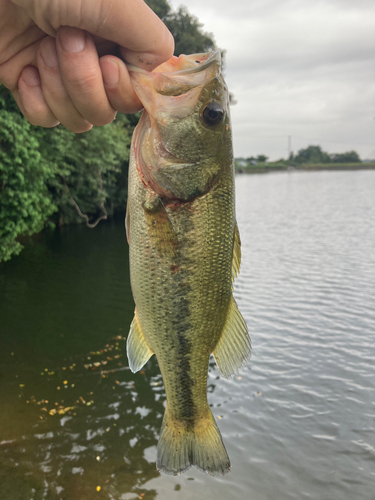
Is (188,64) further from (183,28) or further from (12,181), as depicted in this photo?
(183,28)

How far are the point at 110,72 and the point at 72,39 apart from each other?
23 centimetres

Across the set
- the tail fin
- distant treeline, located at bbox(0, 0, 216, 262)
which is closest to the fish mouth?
the tail fin

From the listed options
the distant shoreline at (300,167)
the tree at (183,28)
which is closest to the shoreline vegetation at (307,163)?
the distant shoreline at (300,167)

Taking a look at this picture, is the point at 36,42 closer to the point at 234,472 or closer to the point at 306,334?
the point at 234,472

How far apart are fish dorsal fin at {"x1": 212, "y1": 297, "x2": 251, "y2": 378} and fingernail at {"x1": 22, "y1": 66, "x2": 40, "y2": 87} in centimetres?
177

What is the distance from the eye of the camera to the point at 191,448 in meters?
2.50

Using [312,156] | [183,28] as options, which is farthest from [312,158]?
[183,28]

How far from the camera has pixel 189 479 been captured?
7379mm

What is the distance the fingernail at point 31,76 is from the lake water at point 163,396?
6.52 meters

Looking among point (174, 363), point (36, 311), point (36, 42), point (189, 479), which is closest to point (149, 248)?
point (174, 363)

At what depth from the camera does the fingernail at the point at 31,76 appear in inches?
93.0

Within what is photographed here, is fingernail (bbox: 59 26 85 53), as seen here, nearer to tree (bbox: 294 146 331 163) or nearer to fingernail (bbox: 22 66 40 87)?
fingernail (bbox: 22 66 40 87)

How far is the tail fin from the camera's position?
2.40 meters

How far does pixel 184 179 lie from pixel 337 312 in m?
13.6
